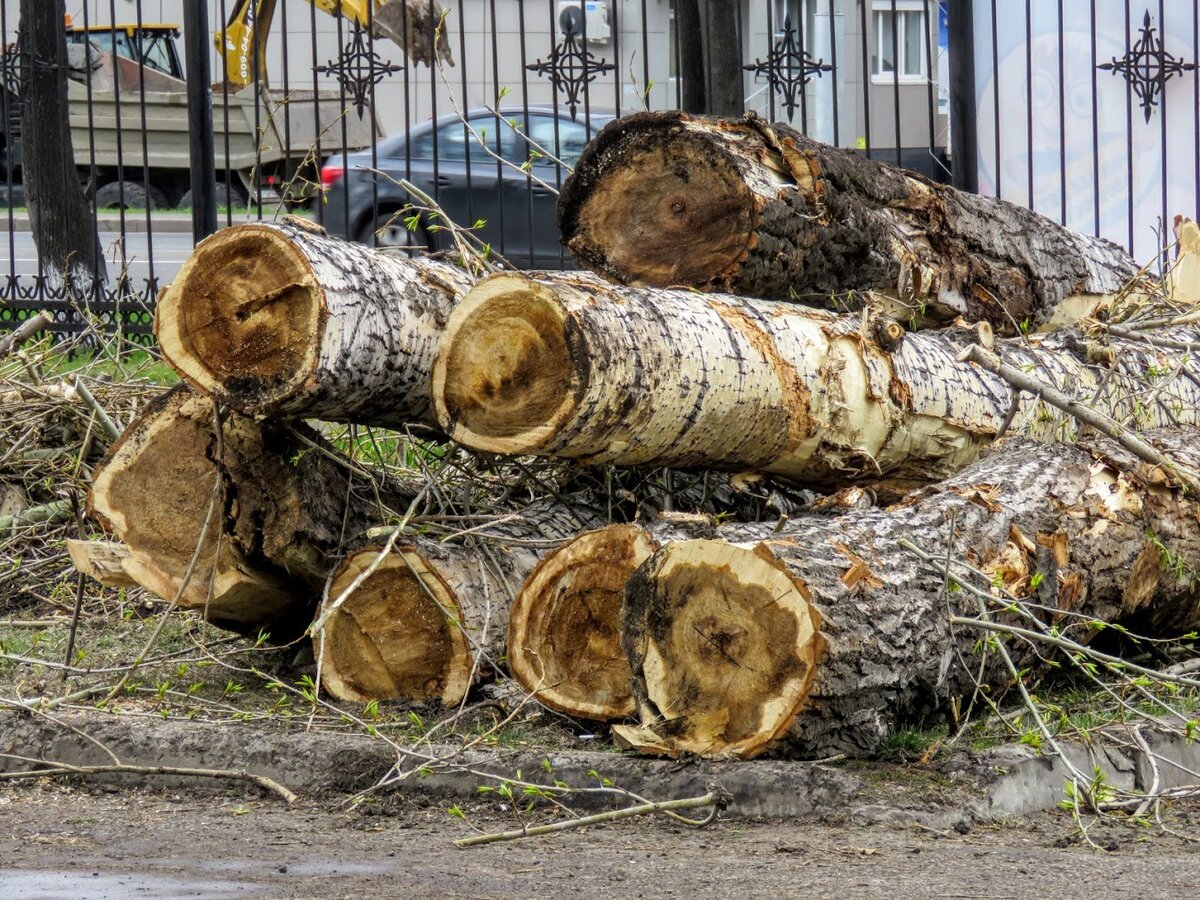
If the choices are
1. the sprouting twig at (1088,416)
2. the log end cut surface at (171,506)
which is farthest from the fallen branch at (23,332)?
the sprouting twig at (1088,416)

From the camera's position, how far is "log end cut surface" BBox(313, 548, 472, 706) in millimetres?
4250

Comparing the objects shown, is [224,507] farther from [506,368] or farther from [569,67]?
[569,67]

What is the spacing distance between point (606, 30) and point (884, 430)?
18.2m

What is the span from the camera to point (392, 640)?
433 centimetres

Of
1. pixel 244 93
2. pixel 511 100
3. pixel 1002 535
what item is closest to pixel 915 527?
pixel 1002 535

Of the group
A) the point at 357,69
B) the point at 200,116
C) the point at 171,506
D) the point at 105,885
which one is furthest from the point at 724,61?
the point at 105,885

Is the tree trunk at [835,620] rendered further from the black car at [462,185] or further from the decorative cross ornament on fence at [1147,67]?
the black car at [462,185]

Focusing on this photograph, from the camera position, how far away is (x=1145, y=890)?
9.46 feet

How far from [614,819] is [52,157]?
6730mm

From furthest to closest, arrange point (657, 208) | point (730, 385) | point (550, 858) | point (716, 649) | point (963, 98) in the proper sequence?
point (963, 98) → point (657, 208) → point (730, 385) → point (716, 649) → point (550, 858)

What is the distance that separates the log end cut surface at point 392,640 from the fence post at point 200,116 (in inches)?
164

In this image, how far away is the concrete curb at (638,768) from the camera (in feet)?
11.1

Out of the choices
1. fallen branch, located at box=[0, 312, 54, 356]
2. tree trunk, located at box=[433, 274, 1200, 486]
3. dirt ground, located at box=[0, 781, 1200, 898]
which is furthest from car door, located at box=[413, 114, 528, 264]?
dirt ground, located at box=[0, 781, 1200, 898]

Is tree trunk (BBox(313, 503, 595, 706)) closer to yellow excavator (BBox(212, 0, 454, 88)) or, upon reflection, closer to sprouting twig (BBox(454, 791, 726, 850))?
sprouting twig (BBox(454, 791, 726, 850))
